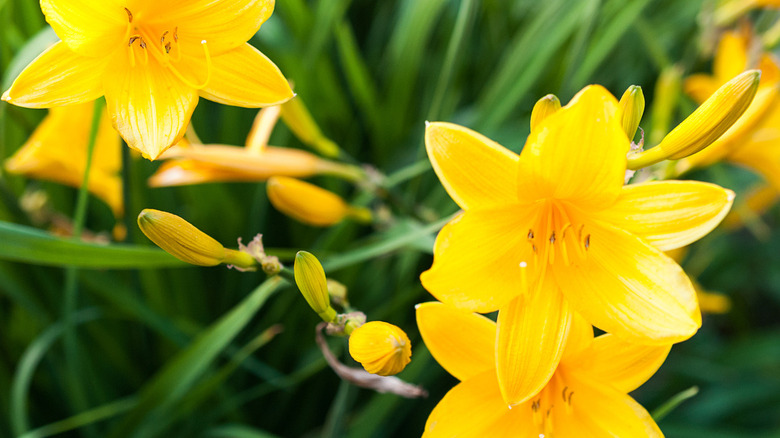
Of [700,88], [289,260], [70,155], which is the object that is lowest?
[700,88]

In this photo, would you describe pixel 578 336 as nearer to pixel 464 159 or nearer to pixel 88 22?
pixel 464 159

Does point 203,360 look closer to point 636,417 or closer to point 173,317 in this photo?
point 173,317

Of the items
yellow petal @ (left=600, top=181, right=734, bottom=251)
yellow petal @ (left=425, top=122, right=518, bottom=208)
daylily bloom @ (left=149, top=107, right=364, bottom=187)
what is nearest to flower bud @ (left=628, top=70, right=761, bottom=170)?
yellow petal @ (left=600, top=181, right=734, bottom=251)

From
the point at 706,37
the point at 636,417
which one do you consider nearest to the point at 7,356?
the point at 636,417

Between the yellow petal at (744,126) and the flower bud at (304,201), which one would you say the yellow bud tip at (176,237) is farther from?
the yellow petal at (744,126)

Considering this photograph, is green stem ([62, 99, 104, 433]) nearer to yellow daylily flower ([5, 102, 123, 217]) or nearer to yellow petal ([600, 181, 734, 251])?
yellow daylily flower ([5, 102, 123, 217])

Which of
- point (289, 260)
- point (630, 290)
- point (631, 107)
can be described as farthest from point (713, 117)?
point (289, 260)
